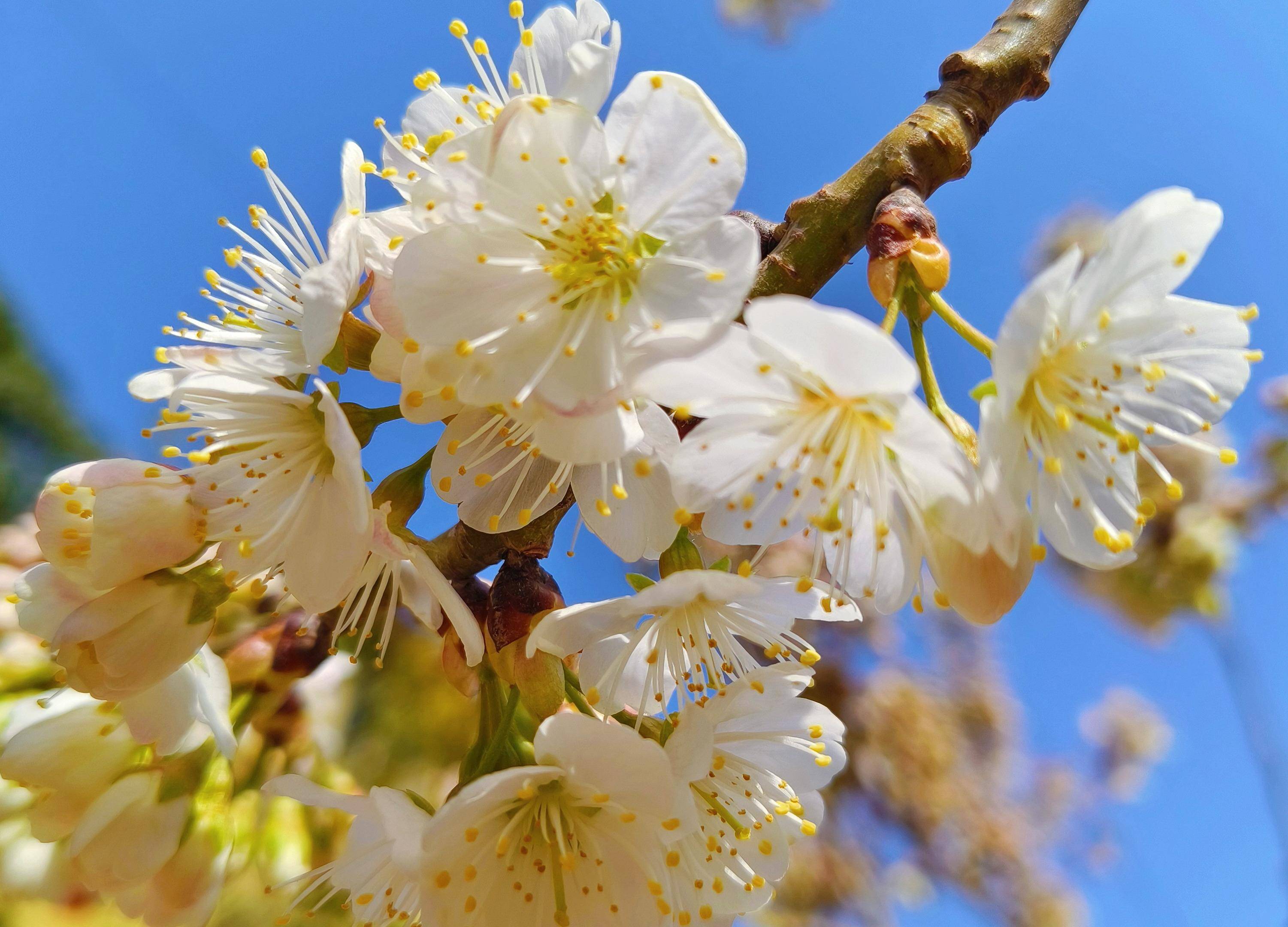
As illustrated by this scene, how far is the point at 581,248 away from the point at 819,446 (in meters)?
0.18

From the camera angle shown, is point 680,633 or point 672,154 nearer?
point 672,154

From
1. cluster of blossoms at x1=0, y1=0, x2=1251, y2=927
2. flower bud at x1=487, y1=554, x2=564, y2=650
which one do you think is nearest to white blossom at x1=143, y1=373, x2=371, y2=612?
cluster of blossoms at x1=0, y1=0, x2=1251, y2=927

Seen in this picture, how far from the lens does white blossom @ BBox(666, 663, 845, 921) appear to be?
514 mm

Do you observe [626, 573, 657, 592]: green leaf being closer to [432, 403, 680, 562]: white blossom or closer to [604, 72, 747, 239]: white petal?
[432, 403, 680, 562]: white blossom

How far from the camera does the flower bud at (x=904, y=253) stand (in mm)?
435

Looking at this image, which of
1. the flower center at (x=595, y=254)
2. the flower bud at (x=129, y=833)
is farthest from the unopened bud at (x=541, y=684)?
the flower bud at (x=129, y=833)

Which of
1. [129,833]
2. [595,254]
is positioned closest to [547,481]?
[595,254]

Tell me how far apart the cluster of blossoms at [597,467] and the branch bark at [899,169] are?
4 centimetres

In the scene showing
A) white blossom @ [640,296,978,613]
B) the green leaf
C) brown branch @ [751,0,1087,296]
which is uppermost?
brown branch @ [751,0,1087,296]

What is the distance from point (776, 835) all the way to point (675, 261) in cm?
41

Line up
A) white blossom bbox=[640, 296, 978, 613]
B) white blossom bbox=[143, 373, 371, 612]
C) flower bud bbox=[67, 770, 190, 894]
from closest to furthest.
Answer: white blossom bbox=[640, 296, 978, 613]
white blossom bbox=[143, 373, 371, 612]
flower bud bbox=[67, 770, 190, 894]

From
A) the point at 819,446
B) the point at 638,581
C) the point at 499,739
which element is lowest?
the point at 499,739

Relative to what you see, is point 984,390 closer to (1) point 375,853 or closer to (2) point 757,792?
(2) point 757,792

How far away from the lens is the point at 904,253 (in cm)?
44
